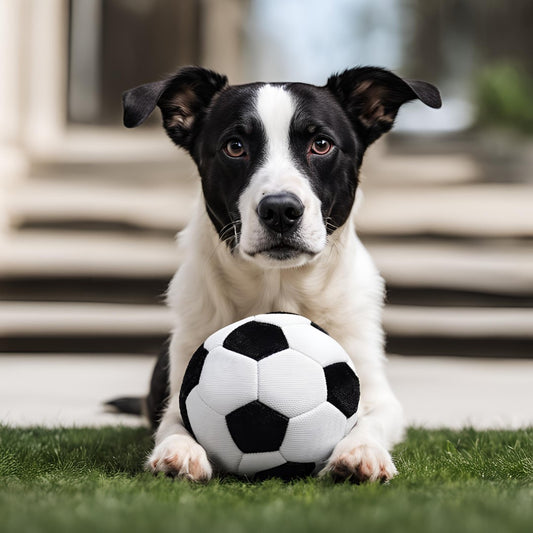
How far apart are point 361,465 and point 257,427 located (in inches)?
11.2

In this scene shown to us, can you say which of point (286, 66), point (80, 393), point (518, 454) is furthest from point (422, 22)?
point (518, 454)

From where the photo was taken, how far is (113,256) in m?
5.84

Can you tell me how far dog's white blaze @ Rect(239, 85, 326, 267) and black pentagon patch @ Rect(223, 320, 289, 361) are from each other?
1.13 ft

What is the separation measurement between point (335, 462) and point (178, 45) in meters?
7.23

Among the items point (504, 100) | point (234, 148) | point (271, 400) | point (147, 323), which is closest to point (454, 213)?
point (504, 100)

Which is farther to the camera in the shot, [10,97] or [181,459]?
[10,97]

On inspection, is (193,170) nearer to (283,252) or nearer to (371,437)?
(283,252)

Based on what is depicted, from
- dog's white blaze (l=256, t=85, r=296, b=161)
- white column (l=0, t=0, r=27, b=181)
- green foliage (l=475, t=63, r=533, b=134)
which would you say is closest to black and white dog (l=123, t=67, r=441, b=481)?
dog's white blaze (l=256, t=85, r=296, b=161)

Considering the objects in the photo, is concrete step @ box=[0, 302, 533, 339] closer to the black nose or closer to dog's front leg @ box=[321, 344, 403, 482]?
dog's front leg @ box=[321, 344, 403, 482]

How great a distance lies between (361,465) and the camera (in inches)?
83.0

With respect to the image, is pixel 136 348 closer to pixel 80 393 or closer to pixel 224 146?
pixel 80 393

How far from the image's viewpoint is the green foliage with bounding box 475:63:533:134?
759 cm

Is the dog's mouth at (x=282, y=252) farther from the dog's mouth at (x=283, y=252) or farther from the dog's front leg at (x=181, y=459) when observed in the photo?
the dog's front leg at (x=181, y=459)

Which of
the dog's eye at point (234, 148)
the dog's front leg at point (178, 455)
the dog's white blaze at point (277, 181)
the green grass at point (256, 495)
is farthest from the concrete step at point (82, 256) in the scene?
the dog's front leg at point (178, 455)
